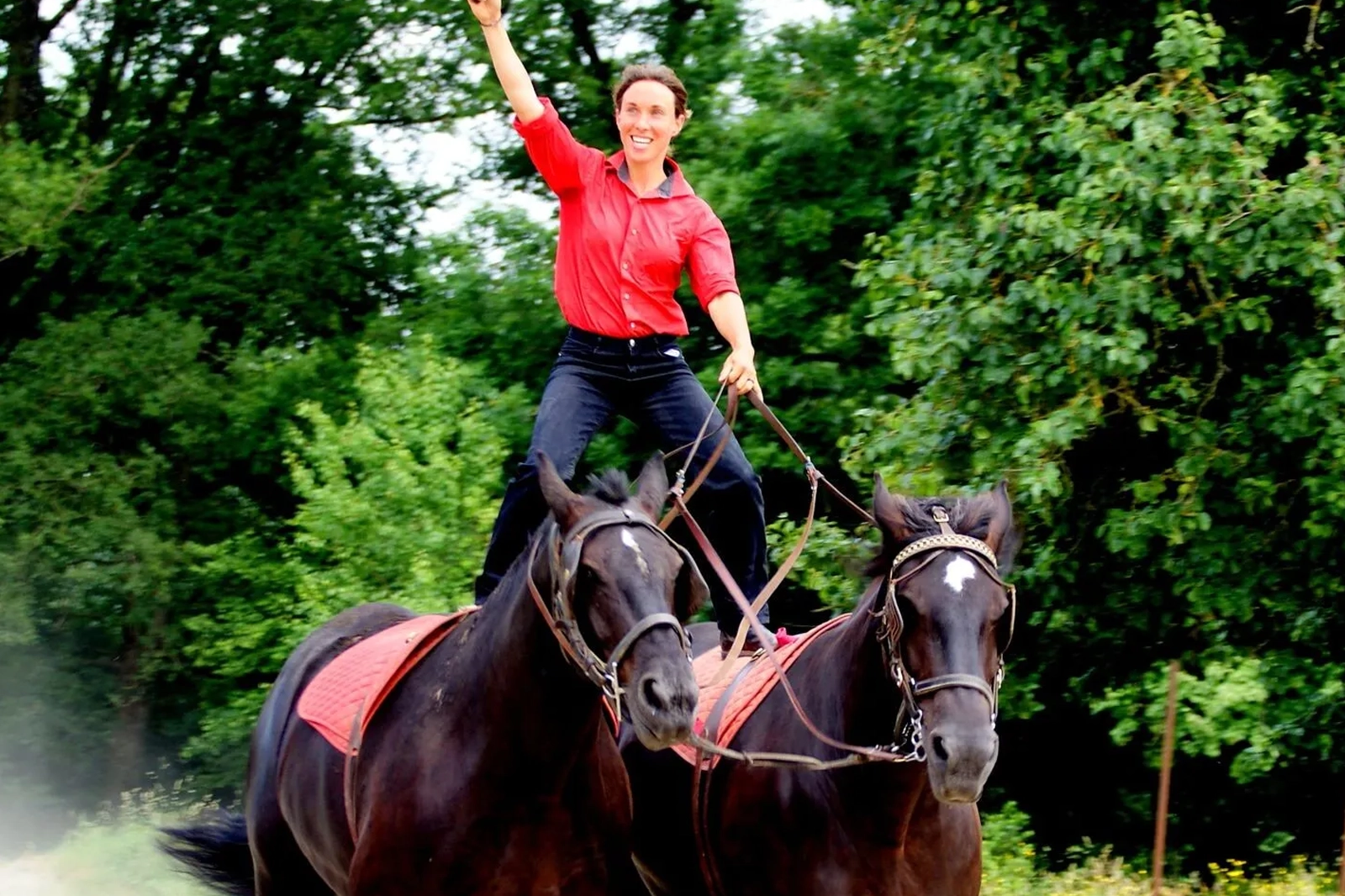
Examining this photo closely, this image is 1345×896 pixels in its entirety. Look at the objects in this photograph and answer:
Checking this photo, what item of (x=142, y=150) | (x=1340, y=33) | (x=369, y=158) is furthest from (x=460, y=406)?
(x=1340, y=33)

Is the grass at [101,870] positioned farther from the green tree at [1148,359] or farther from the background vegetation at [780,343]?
the green tree at [1148,359]

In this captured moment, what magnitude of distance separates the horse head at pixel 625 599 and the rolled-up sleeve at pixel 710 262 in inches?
44.2

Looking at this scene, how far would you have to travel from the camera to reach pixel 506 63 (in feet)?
16.8

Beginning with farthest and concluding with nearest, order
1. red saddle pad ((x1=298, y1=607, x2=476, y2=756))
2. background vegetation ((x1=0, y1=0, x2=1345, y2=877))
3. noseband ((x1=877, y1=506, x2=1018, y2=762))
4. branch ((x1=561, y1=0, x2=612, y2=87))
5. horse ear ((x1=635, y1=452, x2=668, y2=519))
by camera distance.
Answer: branch ((x1=561, y1=0, x2=612, y2=87)) < background vegetation ((x1=0, y1=0, x2=1345, y2=877)) < red saddle pad ((x1=298, y1=607, x2=476, y2=756)) < horse ear ((x1=635, y1=452, x2=668, y2=519)) < noseband ((x1=877, y1=506, x2=1018, y2=762))

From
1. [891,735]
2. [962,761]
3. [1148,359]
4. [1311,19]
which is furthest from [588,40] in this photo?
[962,761]

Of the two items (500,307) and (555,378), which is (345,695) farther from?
(500,307)

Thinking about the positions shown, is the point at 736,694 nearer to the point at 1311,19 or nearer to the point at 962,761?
the point at 962,761

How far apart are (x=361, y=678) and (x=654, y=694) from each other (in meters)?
1.76

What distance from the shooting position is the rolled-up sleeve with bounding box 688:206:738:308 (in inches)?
219

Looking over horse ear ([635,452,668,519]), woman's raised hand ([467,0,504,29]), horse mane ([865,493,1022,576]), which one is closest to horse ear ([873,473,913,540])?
horse mane ([865,493,1022,576])

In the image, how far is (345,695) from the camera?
18.3 ft

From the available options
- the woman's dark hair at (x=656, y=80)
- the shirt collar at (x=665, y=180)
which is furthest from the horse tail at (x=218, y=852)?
the woman's dark hair at (x=656, y=80)

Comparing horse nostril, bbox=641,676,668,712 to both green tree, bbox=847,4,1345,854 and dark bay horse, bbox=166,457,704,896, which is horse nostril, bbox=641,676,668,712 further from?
green tree, bbox=847,4,1345,854

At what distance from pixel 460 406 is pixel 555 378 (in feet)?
36.9
